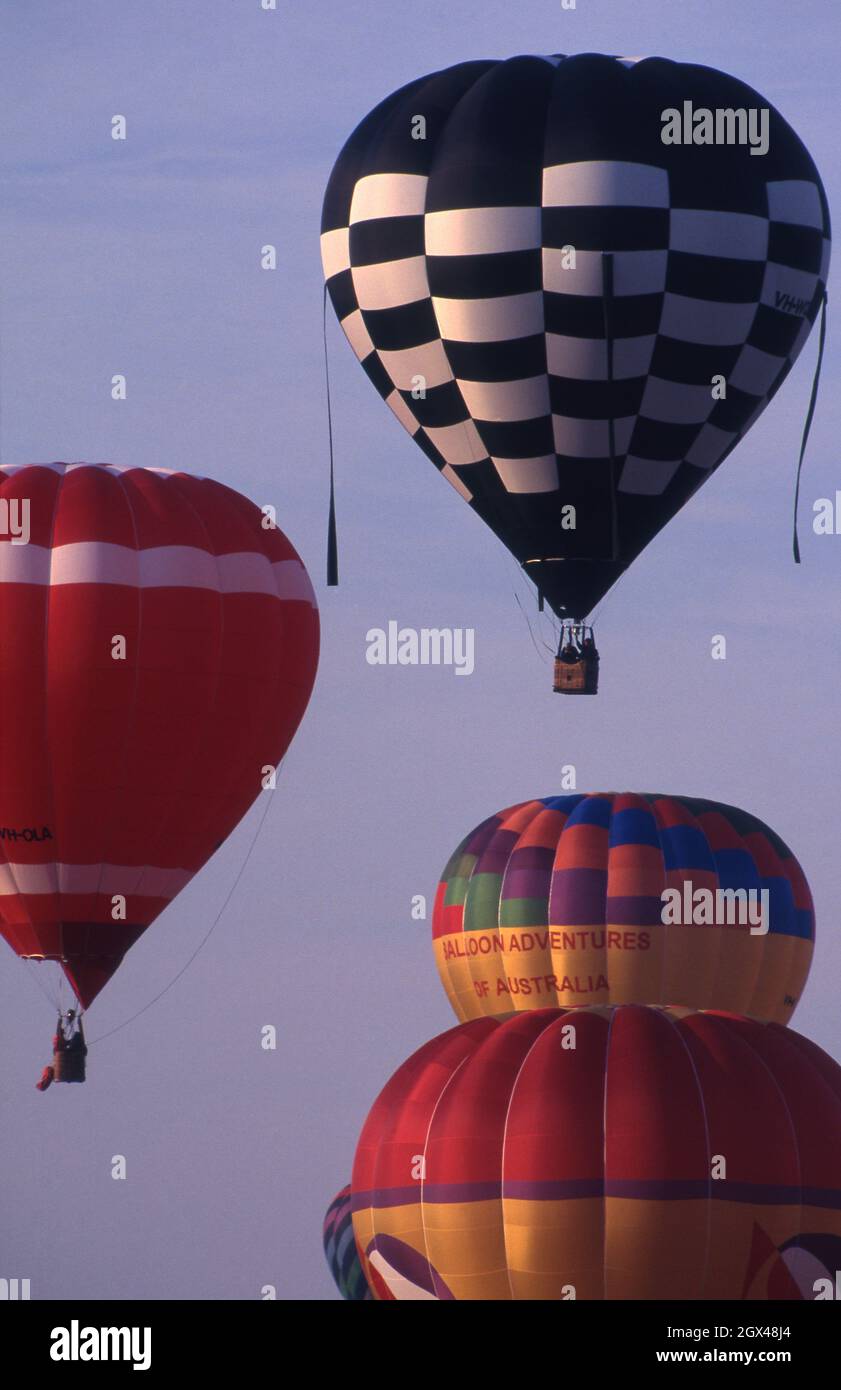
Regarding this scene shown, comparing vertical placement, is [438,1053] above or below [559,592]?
below

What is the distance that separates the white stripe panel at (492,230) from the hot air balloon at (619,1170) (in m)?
5.76

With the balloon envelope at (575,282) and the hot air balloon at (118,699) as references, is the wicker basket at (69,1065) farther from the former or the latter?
the balloon envelope at (575,282)

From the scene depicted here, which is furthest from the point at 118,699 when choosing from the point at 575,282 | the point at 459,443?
the point at 575,282

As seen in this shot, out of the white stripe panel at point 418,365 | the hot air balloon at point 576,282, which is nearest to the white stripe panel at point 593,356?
the hot air balloon at point 576,282

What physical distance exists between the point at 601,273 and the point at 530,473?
5.58 ft

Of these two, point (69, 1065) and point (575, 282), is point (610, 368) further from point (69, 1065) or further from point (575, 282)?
point (69, 1065)

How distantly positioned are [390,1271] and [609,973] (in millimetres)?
6275

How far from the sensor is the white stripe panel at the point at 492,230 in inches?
1213

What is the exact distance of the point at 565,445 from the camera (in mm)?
31359

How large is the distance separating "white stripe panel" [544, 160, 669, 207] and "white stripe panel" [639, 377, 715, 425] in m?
1.38

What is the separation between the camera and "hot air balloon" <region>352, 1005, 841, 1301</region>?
29.5m
